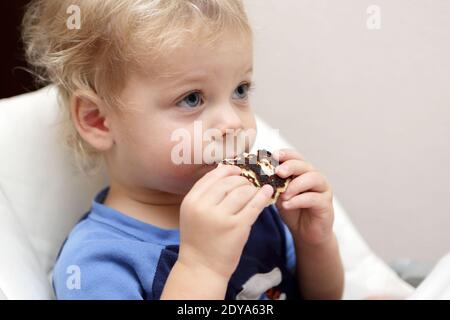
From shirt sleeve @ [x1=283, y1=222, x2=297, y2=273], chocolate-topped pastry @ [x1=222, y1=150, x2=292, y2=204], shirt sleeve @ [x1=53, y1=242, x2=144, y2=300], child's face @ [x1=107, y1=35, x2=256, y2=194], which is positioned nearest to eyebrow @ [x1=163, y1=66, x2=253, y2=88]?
child's face @ [x1=107, y1=35, x2=256, y2=194]

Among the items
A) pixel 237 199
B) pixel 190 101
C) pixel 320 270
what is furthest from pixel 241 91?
pixel 320 270

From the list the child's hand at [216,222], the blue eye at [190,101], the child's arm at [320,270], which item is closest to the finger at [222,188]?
the child's hand at [216,222]

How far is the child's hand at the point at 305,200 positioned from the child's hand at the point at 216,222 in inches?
2.9

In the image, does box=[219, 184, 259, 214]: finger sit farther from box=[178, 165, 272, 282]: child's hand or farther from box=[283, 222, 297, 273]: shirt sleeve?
box=[283, 222, 297, 273]: shirt sleeve

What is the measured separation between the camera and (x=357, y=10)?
38.1 inches

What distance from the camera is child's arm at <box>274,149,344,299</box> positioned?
2.44 ft

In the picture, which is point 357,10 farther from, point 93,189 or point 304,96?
point 93,189

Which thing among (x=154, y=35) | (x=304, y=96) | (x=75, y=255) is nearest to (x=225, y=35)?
(x=154, y=35)

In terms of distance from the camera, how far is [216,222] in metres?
0.65

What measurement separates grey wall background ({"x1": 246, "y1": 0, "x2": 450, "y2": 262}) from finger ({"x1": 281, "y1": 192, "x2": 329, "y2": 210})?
0.29 meters

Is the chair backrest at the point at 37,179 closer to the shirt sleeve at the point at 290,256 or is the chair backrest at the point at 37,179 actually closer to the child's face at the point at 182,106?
the child's face at the point at 182,106

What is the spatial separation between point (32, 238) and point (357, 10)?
62cm

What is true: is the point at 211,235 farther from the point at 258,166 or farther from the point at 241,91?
the point at 241,91

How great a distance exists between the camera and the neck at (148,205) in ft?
2.69
